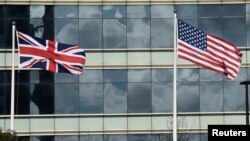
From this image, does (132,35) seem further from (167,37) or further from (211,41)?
(211,41)

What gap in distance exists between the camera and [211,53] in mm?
27062

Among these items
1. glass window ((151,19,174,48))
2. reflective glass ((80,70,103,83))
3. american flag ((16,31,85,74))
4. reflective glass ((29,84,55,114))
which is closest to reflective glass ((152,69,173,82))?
glass window ((151,19,174,48))

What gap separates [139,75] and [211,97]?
16.1 feet

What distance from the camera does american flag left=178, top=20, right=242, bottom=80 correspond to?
1061 inches

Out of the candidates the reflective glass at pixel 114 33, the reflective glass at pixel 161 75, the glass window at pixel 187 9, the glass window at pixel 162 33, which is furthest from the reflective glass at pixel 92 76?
the glass window at pixel 187 9

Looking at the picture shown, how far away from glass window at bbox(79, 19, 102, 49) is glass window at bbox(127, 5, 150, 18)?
2173 mm

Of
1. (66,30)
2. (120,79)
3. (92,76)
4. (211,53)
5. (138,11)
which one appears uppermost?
(138,11)

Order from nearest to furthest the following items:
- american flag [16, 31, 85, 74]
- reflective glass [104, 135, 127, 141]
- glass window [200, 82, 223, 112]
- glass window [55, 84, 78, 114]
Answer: american flag [16, 31, 85, 74], glass window [55, 84, 78, 114], reflective glass [104, 135, 127, 141], glass window [200, 82, 223, 112]

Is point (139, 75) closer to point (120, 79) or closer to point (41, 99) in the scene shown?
point (120, 79)

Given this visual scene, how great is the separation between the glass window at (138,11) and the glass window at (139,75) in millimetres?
3632

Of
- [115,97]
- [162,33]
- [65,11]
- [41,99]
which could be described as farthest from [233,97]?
[41,99]

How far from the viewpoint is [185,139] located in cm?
4534

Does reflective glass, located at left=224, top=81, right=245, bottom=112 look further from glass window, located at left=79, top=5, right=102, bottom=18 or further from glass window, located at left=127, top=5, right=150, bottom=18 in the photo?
glass window, located at left=79, top=5, right=102, bottom=18

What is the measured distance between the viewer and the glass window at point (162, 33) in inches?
1810
